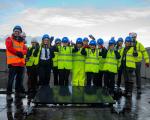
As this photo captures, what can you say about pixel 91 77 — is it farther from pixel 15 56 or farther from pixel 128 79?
pixel 15 56

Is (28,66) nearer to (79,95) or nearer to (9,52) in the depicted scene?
(9,52)

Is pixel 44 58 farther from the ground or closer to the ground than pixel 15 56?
closer to the ground

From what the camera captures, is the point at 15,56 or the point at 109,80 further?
the point at 109,80

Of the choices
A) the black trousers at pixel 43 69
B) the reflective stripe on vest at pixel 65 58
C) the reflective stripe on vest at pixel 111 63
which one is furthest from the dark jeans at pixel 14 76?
the reflective stripe on vest at pixel 111 63

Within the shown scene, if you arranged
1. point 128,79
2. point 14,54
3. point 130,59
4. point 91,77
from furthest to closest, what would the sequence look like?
point 128,79, point 130,59, point 91,77, point 14,54

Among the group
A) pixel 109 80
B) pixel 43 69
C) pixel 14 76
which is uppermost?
pixel 43 69

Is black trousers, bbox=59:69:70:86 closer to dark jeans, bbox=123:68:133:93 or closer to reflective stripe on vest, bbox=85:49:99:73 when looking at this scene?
reflective stripe on vest, bbox=85:49:99:73

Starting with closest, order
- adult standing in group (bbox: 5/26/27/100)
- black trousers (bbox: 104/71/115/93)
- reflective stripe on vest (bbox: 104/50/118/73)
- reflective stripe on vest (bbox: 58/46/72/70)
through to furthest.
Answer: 1. adult standing in group (bbox: 5/26/27/100)
2. reflective stripe on vest (bbox: 58/46/72/70)
3. reflective stripe on vest (bbox: 104/50/118/73)
4. black trousers (bbox: 104/71/115/93)

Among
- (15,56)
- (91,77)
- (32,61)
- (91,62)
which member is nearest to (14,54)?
(15,56)

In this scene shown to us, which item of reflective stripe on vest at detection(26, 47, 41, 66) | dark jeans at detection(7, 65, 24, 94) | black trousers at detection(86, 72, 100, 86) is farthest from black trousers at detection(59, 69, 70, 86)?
dark jeans at detection(7, 65, 24, 94)

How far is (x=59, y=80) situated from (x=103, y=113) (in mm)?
4524

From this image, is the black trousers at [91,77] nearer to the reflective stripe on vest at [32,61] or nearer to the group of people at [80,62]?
the group of people at [80,62]

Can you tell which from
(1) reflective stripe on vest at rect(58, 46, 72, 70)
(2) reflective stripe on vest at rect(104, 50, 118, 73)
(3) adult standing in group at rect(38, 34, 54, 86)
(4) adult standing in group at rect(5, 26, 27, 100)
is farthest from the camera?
(2) reflective stripe on vest at rect(104, 50, 118, 73)

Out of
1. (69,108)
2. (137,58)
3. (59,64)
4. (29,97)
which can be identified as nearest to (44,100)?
(69,108)
